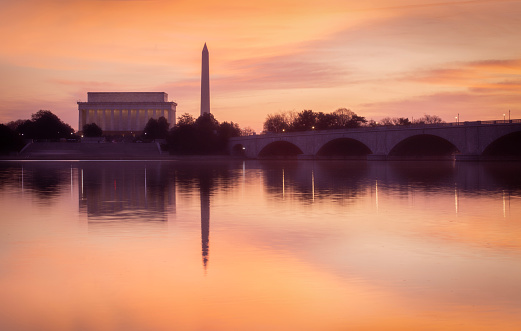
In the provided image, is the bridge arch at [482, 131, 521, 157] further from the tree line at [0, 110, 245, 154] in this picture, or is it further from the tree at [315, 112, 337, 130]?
the tree at [315, 112, 337, 130]

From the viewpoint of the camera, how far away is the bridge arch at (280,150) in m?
126

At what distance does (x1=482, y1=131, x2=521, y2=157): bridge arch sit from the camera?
76.4 meters

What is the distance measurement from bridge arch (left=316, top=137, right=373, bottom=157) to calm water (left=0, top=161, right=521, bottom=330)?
8796 cm

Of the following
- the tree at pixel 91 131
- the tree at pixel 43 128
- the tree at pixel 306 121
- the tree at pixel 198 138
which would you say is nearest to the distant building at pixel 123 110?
the tree at pixel 91 131

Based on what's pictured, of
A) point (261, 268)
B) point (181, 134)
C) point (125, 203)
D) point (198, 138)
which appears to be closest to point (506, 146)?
point (198, 138)

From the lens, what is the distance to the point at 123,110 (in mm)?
192750

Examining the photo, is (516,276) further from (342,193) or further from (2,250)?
(342,193)

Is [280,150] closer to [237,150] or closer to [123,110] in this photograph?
[237,150]

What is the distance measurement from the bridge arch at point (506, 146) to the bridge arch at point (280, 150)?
50.3 meters

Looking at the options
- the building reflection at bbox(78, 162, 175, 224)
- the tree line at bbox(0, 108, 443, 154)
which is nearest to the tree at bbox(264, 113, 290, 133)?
the tree line at bbox(0, 108, 443, 154)

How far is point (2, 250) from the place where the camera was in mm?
12398

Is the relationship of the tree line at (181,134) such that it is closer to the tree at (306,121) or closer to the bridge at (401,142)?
the bridge at (401,142)

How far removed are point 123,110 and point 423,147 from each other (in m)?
117

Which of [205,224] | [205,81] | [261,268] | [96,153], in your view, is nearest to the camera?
→ [261,268]
